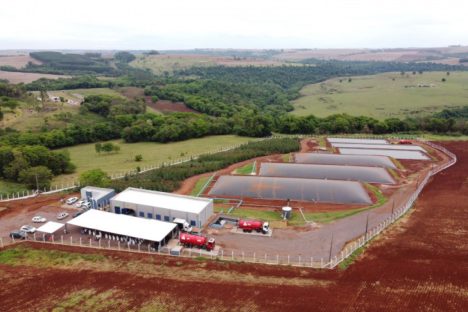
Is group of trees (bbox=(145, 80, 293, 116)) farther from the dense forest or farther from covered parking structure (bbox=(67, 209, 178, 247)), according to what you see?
covered parking structure (bbox=(67, 209, 178, 247))

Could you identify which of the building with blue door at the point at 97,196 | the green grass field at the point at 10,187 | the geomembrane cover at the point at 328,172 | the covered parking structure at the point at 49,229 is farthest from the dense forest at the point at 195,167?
the green grass field at the point at 10,187

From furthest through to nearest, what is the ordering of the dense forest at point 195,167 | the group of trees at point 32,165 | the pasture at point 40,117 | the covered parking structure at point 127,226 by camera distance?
the pasture at point 40,117 < the group of trees at point 32,165 < the dense forest at point 195,167 < the covered parking structure at point 127,226

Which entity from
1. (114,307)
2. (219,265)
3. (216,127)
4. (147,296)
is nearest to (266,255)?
(219,265)

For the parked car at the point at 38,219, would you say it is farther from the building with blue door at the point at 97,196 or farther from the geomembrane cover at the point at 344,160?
the geomembrane cover at the point at 344,160

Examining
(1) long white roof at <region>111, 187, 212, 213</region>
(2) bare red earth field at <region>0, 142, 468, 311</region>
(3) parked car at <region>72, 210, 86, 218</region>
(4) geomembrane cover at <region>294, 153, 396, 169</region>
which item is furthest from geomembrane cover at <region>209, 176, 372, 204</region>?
(3) parked car at <region>72, 210, 86, 218</region>

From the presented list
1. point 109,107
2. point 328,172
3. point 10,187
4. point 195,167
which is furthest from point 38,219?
point 109,107

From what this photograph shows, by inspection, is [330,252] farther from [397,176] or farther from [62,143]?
[62,143]

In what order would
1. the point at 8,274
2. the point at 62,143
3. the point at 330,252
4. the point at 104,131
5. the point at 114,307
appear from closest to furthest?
the point at 114,307, the point at 8,274, the point at 330,252, the point at 62,143, the point at 104,131
